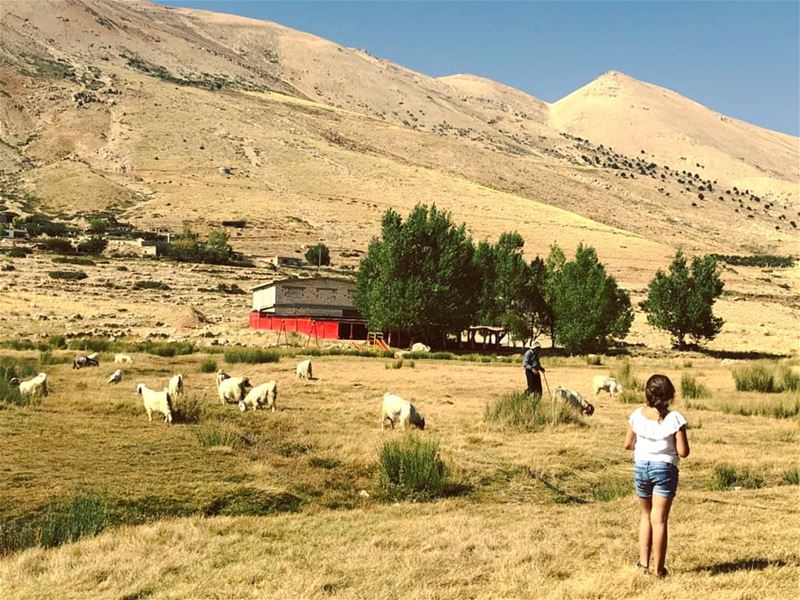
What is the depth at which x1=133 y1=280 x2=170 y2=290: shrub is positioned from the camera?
65188mm

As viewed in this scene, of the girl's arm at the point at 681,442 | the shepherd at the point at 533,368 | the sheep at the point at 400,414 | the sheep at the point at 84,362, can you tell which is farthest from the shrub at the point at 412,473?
the sheep at the point at 84,362

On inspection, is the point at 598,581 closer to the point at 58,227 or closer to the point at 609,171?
the point at 58,227

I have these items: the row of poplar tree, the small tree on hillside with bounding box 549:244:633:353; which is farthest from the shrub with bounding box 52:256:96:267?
the small tree on hillside with bounding box 549:244:633:353

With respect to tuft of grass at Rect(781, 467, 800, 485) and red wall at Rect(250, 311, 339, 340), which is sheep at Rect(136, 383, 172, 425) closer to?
tuft of grass at Rect(781, 467, 800, 485)

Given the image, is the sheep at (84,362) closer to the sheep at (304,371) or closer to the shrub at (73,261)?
the sheep at (304,371)

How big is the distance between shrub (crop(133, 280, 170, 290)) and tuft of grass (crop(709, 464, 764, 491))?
196ft

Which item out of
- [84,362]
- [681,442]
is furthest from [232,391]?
[681,442]

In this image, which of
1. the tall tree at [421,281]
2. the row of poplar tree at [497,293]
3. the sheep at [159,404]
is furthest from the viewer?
the row of poplar tree at [497,293]

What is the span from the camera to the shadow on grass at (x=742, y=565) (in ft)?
Answer: 24.1

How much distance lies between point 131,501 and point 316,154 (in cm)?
14162

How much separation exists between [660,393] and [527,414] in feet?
30.3

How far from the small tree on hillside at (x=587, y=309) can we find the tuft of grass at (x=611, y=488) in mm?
34279

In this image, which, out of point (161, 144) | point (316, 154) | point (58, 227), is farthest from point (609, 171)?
point (58, 227)

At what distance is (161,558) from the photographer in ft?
25.1
